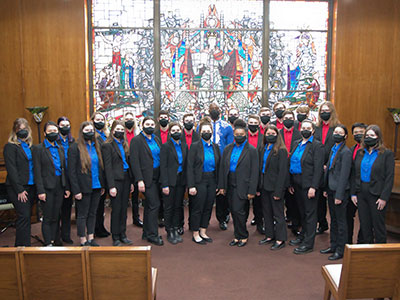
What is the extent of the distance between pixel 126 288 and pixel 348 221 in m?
3.12

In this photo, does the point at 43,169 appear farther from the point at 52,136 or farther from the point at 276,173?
the point at 276,173

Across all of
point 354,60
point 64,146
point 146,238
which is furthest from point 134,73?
point 354,60

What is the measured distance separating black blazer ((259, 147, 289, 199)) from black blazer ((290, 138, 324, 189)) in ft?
0.73

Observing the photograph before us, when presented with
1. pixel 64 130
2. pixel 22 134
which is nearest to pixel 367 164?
pixel 64 130

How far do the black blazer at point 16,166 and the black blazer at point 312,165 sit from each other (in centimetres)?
329

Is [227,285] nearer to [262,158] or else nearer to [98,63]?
[262,158]

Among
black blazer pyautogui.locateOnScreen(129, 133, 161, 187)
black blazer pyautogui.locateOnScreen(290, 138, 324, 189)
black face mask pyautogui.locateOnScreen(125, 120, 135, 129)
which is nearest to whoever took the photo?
black blazer pyautogui.locateOnScreen(290, 138, 324, 189)

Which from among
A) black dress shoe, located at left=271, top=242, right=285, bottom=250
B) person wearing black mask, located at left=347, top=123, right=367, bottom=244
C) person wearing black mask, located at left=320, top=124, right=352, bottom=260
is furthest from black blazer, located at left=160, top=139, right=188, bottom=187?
person wearing black mask, located at left=347, top=123, right=367, bottom=244

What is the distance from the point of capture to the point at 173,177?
477 centimetres

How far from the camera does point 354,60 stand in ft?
22.8

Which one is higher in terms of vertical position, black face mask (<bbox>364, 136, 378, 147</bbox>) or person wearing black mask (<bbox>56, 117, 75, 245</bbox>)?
black face mask (<bbox>364, 136, 378, 147</bbox>)

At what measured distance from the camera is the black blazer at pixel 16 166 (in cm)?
414

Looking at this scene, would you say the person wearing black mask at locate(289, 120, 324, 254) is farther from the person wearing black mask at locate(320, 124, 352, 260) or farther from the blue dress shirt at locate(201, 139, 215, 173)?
the blue dress shirt at locate(201, 139, 215, 173)

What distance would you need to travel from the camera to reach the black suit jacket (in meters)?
4.14
